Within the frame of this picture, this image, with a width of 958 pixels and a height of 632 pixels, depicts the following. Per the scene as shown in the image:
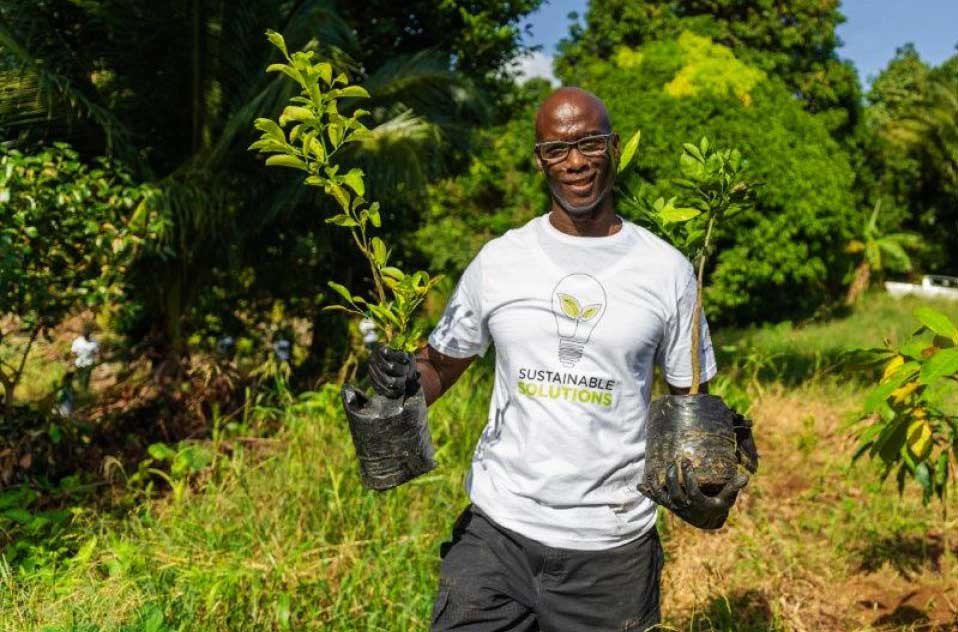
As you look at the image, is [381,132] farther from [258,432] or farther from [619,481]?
[619,481]

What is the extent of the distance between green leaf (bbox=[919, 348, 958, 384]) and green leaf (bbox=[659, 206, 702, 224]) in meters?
0.81

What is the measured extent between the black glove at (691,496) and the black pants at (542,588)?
0.73ft

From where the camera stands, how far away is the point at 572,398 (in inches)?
76.2

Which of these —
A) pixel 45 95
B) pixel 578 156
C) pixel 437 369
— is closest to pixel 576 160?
pixel 578 156

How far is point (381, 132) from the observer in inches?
243

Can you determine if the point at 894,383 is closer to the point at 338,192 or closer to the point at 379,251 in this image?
the point at 379,251

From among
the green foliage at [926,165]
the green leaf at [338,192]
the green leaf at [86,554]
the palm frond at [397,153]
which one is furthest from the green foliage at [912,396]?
the green foliage at [926,165]

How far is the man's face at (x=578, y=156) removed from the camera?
6.55ft

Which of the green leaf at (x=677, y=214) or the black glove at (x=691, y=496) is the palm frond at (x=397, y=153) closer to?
the green leaf at (x=677, y=214)

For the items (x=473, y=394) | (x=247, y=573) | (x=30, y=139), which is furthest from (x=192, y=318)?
(x=247, y=573)

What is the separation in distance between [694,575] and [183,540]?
2.15 metres

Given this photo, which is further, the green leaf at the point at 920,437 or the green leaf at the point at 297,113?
the green leaf at the point at 920,437

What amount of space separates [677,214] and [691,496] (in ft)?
2.08

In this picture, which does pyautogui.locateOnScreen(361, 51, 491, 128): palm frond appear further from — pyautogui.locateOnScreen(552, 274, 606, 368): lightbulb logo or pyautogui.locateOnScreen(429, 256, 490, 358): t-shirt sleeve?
pyautogui.locateOnScreen(552, 274, 606, 368): lightbulb logo
